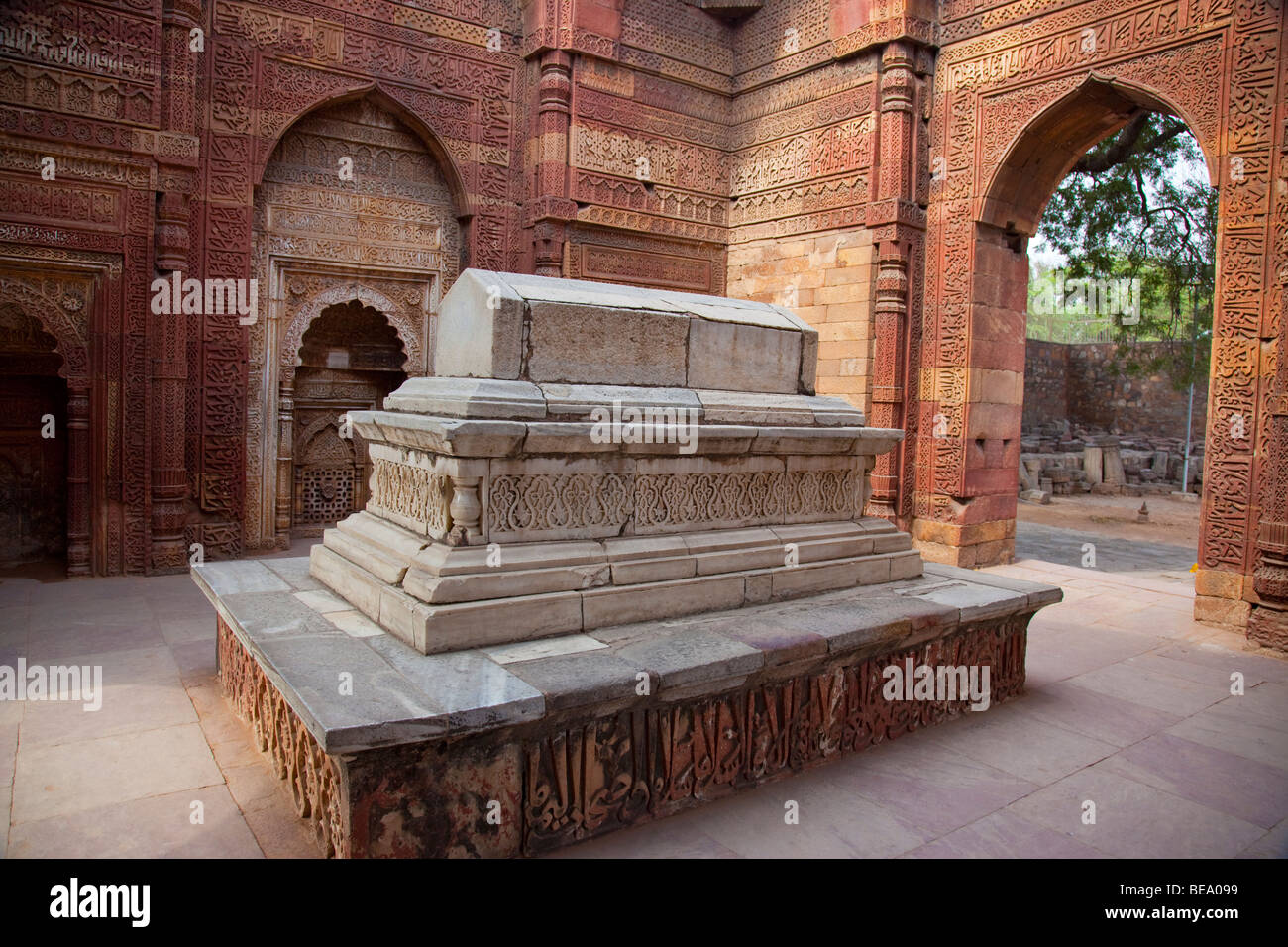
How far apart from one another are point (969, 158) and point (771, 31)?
9.11 feet

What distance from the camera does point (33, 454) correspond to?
659 cm

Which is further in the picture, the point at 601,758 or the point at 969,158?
the point at 969,158

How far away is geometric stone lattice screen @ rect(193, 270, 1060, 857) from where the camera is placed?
7.98 feet

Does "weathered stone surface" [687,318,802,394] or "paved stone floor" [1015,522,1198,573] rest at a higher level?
"weathered stone surface" [687,318,802,394]

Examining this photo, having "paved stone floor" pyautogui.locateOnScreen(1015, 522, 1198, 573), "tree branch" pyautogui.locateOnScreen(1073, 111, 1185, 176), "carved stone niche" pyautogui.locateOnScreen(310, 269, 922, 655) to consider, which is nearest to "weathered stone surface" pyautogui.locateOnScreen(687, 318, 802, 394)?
"carved stone niche" pyautogui.locateOnScreen(310, 269, 922, 655)

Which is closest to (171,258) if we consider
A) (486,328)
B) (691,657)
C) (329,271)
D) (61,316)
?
(61,316)

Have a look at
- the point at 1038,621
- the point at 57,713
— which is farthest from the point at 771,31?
the point at 57,713

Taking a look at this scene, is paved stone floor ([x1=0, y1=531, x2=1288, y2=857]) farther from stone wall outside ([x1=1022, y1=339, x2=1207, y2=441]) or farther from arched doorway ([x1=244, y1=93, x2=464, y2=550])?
stone wall outside ([x1=1022, y1=339, x2=1207, y2=441])

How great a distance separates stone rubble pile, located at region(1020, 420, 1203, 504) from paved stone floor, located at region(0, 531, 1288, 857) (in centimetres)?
1044

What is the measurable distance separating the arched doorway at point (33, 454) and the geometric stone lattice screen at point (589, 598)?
3.78 meters

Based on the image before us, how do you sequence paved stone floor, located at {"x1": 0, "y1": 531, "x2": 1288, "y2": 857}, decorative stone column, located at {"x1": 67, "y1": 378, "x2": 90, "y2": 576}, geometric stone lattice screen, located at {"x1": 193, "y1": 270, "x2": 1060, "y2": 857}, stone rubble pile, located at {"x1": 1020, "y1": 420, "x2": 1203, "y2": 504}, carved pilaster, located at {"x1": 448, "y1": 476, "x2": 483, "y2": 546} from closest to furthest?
geometric stone lattice screen, located at {"x1": 193, "y1": 270, "x2": 1060, "y2": 857} → paved stone floor, located at {"x1": 0, "y1": 531, "x2": 1288, "y2": 857} → carved pilaster, located at {"x1": 448, "y1": 476, "x2": 483, "y2": 546} → decorative stone column, located at {"x1": 67, "y1": 378, "x2": 90, "y2": 576} → stone rubble pile, located at {"x1": 1020, "y1": 420, "x2": 1203, "y2": 504}
